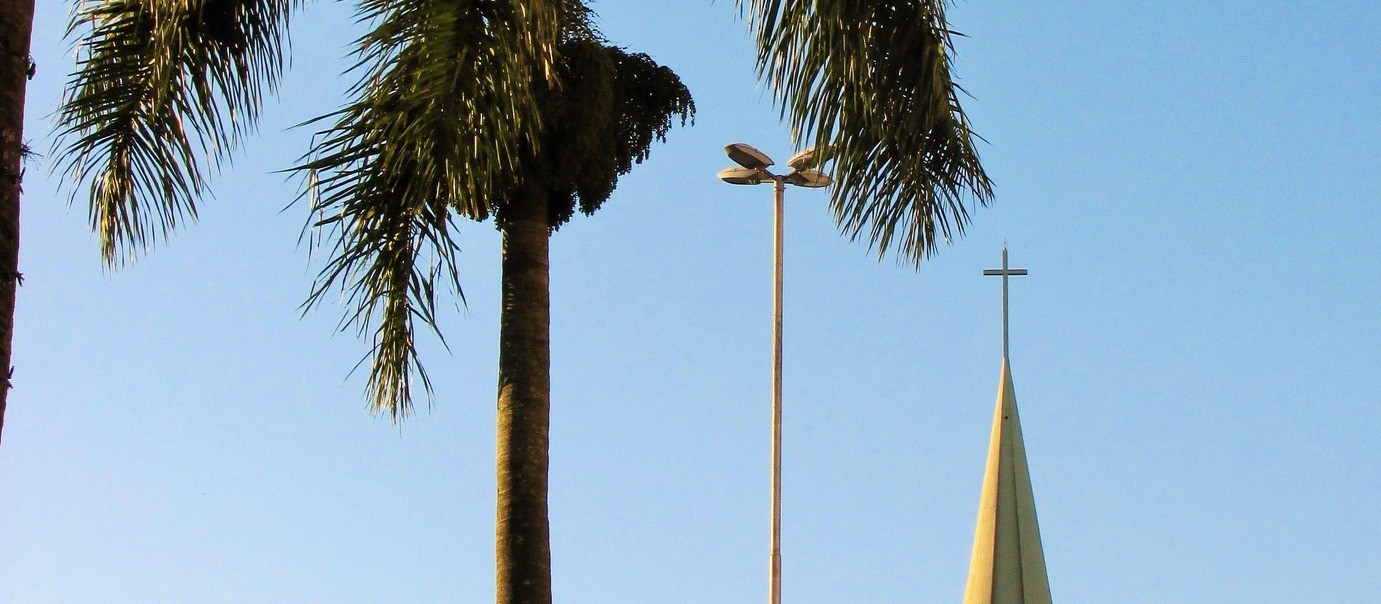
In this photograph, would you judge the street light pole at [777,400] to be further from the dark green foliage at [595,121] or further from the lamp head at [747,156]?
the dark green foliage at [595,121]

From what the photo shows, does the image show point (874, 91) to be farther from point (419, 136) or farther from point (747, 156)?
point (747, 156)

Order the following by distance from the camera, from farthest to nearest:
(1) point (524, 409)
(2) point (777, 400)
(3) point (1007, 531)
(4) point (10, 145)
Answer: (3) point (1007, 531), (2) point (777, 400), (1) point (524, 409), (4) point (10, 145)

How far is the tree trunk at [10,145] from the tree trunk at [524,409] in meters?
4.11

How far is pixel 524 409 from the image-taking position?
10.3 m

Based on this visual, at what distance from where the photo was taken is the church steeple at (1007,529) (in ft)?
91.7

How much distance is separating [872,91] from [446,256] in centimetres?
198

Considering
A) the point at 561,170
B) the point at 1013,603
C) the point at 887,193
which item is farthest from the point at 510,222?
the point at 1013,603

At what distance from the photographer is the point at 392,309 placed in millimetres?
8711

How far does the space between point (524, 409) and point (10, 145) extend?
4242 mm

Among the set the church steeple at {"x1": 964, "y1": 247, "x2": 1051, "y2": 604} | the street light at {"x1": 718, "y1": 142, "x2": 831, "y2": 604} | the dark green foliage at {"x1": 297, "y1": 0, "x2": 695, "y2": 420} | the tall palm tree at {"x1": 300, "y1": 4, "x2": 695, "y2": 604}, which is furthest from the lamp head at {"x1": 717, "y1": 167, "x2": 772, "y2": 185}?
the church steeple at {"x1": 964, "y1": 247, "x2": 1051, "y2": 604}

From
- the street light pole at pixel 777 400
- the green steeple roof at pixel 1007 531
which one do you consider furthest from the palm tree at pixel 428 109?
the green steeple roof at pixel 1007 531

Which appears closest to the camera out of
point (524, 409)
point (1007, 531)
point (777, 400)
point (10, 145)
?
point (10, 145)

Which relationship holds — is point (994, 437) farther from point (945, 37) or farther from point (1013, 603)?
point (945, 37)

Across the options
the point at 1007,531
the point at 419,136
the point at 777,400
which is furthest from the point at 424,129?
the point at 1007,531
